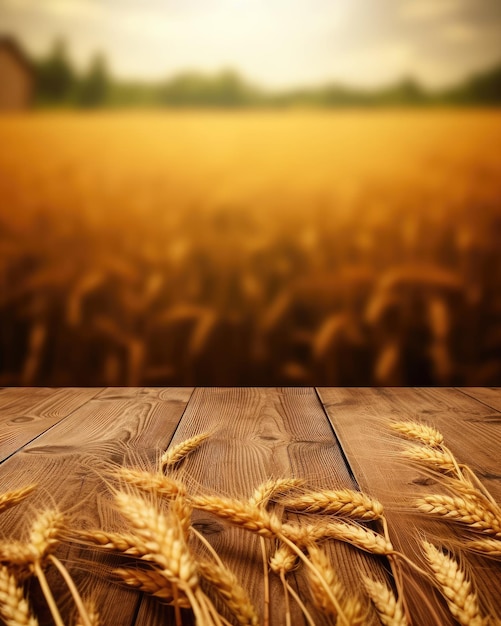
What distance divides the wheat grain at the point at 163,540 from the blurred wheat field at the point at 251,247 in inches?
48.2

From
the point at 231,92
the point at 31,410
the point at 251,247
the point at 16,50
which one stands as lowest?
→ the point at 31,410

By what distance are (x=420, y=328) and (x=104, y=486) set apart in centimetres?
119

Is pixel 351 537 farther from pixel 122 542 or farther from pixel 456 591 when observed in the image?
pixel 122 542

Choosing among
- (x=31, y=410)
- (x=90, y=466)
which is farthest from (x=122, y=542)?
(x=31, y=410)

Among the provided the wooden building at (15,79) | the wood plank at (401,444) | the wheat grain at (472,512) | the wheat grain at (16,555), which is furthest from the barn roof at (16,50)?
the wheat grain at (472,512)

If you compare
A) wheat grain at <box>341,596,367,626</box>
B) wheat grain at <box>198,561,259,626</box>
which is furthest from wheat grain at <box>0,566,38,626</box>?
wheat grain at <box>341,596,367,626</box>

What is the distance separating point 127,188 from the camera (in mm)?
1691

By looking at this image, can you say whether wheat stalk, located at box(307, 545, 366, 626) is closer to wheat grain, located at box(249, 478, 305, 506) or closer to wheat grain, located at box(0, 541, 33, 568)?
wheat grain, located at box(249, 478, 305, 506)

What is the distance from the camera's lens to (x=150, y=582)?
1.74 feet

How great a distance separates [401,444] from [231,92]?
4.04 feet

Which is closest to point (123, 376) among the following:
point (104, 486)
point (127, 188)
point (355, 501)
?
point (127, 188)

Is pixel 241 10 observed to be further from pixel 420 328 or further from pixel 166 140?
pixel 420 328

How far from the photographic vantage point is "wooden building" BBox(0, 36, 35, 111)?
67.6 inches

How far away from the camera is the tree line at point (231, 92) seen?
1.67m
